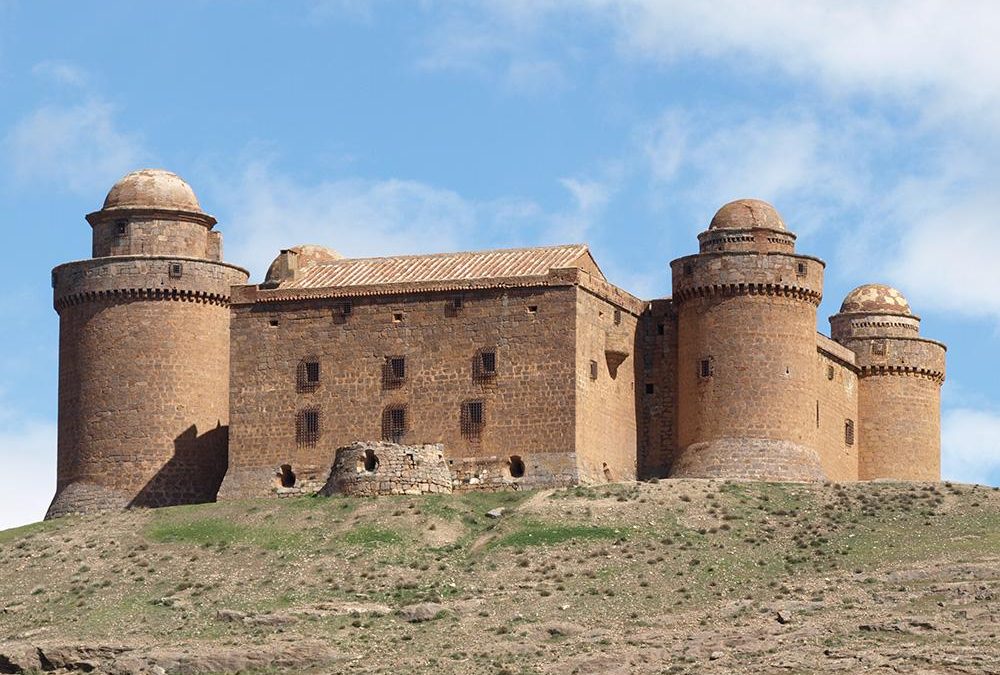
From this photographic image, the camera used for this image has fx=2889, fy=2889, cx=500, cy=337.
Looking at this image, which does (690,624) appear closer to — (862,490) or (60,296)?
(862,490)

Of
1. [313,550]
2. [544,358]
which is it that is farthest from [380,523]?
[544,358]

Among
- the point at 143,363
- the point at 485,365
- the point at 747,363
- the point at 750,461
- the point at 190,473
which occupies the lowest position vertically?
the point at 190,473

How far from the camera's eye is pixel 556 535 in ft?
259

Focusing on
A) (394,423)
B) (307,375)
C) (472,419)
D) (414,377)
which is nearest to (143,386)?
(307,375)

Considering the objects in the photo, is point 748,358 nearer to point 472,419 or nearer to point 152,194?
point 472,419

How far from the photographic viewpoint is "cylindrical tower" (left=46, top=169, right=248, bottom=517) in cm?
8856

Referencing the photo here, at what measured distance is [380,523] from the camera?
8112cm

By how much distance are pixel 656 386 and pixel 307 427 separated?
10.8 metres

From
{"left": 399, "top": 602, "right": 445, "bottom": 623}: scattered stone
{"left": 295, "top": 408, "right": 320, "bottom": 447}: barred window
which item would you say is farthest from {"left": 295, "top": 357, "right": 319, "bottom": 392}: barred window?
{"left": 399, "top": 602, "right": 445, "bottom": 623}: scattered stone

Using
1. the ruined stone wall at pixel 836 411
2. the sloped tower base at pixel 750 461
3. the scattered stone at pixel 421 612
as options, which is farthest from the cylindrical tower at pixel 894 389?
the scattered stone at pixel 421 612

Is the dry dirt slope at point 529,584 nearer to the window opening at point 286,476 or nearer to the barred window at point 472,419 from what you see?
the barred window at point 472,419

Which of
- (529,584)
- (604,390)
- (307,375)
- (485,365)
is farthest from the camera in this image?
(307,375)

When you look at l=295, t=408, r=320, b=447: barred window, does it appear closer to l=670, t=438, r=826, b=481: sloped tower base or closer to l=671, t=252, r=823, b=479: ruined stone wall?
l=671, t=252, r=823, b=479: ruined stone wall

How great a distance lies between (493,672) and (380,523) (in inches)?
538
